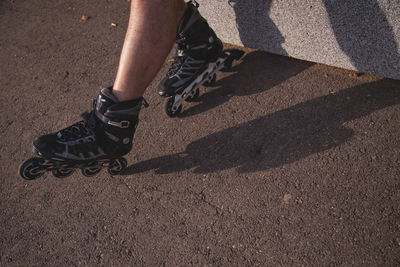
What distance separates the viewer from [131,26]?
2.13 metres

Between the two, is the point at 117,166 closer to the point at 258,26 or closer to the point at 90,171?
the point at 90,171

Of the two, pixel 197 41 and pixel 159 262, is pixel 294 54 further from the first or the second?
pixel 159 262

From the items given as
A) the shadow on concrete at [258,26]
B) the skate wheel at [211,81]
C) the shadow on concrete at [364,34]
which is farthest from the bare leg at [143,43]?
the shadow on concrete at [364,34]

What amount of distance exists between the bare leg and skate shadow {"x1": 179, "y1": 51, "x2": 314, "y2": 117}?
2.36ft

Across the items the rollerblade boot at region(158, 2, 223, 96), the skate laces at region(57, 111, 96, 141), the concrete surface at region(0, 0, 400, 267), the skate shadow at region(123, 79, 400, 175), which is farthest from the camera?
the rollerblade boot at region(158, 2, 223, 96)

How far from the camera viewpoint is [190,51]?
265cm

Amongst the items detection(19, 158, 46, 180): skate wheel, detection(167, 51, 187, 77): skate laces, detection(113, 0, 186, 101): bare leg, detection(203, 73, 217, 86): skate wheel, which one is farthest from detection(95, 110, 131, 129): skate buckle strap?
detection(203, 73, 217, 86): skate wheel

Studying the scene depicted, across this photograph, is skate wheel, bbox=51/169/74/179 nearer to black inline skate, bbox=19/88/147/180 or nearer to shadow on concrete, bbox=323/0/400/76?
black inline skate, bbox=19/88/147/180

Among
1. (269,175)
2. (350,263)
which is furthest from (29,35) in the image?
(350,263)

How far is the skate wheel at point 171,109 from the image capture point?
8.81 ft

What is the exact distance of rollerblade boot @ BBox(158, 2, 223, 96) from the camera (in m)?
2.52

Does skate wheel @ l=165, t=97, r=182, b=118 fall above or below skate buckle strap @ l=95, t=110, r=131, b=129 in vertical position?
below

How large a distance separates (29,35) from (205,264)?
Result: 151 inches

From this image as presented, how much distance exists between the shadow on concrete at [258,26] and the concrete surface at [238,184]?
5.9 inches
